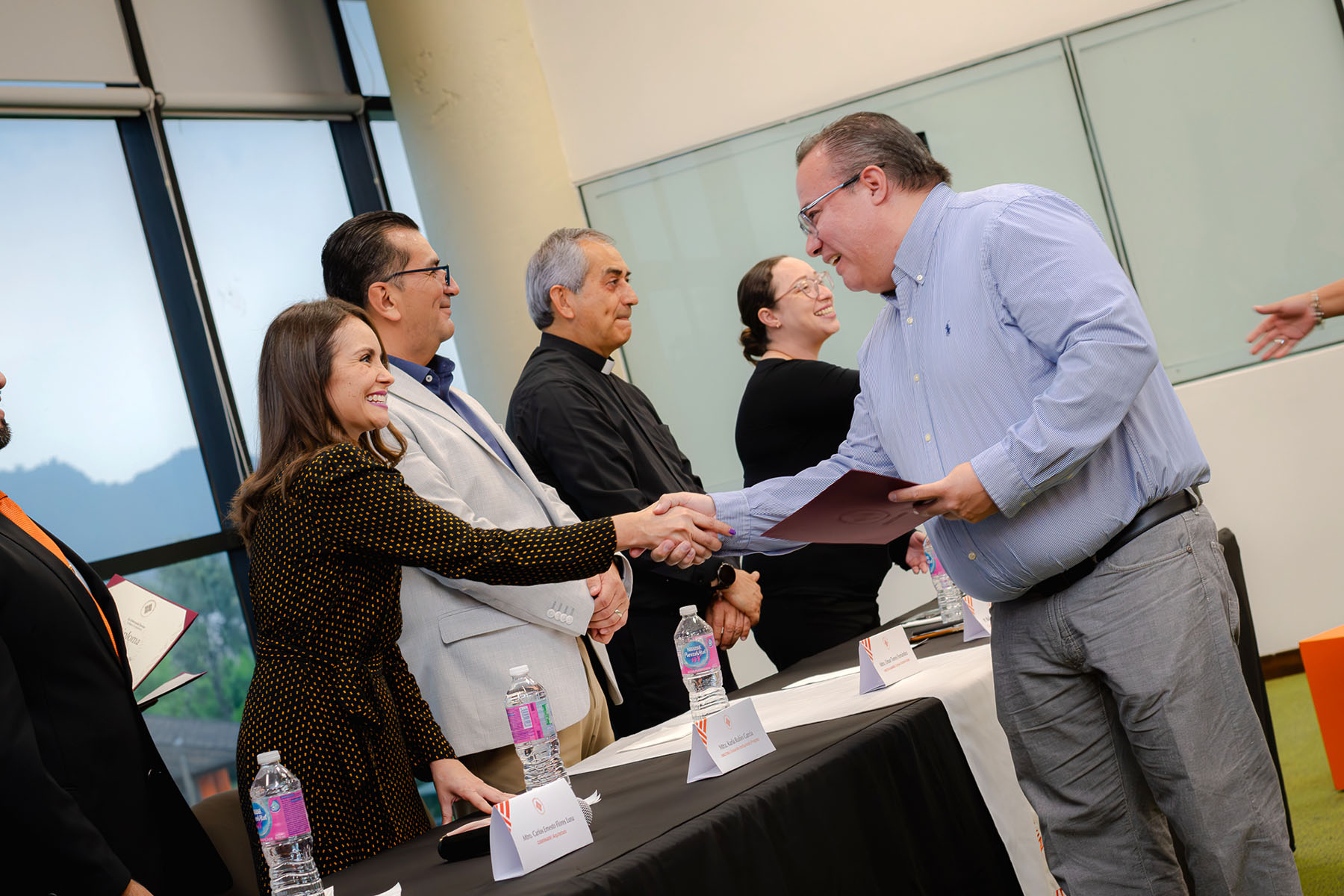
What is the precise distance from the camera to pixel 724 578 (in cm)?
261

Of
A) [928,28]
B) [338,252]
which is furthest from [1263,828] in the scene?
[928,28]

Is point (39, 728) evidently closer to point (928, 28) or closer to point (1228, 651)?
point (1228, 651)

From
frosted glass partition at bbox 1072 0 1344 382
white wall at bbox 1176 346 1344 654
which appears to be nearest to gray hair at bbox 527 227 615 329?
frosted glass partition at bbox 1072 0 1344 382

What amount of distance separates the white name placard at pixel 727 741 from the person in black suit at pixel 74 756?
843 mm

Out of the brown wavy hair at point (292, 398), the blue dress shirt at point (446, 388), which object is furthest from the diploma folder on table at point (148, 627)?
the blue dress shirt at point (446, 388)

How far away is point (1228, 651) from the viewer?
1.59 meters

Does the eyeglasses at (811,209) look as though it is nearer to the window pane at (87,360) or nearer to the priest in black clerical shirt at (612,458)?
the priest in black clerical shirt at (612,458)

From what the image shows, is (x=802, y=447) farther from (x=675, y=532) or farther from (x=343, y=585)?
(x=343, y=585)

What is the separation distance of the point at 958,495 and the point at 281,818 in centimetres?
100

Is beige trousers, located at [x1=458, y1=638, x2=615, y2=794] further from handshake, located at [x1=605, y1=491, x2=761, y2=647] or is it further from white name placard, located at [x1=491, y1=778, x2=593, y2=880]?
white name placard, located at [x1=491, y1=778, x2=593, y2=880]

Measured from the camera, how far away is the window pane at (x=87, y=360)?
4.24 metres

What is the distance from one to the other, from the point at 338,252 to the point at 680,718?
126 cm

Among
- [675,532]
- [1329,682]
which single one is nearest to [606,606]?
[675,532]

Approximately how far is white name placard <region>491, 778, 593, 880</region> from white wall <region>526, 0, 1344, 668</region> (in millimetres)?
3643
